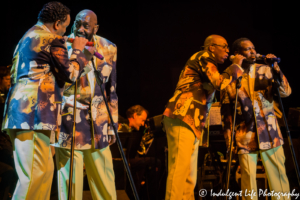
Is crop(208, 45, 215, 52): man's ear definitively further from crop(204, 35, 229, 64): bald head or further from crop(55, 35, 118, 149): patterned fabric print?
crop(55, 35, 118, 149): patterned fabric print

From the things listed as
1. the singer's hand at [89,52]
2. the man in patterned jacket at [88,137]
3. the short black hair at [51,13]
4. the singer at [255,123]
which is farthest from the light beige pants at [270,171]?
the short black hair at [51,13]

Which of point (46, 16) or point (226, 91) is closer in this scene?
point (46, 16)

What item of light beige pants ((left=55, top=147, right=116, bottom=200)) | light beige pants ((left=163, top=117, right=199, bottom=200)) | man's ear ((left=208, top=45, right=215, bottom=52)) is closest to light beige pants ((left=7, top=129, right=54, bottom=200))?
light beige pants ((left=55, top=147, right=116, bottom=200))

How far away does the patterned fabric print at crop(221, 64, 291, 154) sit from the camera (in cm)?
254

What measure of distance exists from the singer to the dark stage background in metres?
2.19

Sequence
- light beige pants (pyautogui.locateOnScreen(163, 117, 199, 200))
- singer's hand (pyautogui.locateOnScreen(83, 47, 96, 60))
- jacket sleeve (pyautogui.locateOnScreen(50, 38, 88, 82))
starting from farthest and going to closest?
light beige pants (pyautogui.locateOnScreen(163, 117, 199, 200)), singer's hand (pyautogui.locateOnScreen(83, 47, 96, 60)), jacket sleeve (pyautogui.locateOnScreen(50, 38, 88, 82))

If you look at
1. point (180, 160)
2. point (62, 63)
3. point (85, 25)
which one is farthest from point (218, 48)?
point (62, 63)

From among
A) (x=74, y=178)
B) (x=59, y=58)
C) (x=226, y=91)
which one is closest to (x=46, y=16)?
(x=59, y=58)

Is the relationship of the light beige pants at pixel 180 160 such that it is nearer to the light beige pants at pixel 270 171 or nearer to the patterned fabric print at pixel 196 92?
the patterned fabric print at pixel 196 92

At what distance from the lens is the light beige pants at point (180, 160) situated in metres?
2.24

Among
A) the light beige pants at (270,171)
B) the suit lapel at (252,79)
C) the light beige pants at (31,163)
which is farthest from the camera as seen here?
the suit lapel at (252,79)

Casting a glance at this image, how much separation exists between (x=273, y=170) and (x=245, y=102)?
63cm

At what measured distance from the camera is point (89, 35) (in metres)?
2.14

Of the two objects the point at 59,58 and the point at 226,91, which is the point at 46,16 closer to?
the point at 59,58
